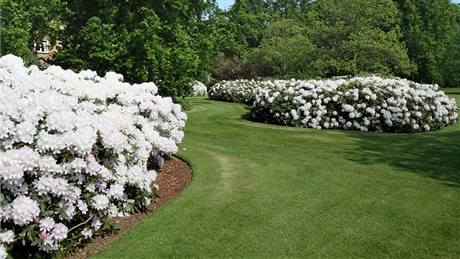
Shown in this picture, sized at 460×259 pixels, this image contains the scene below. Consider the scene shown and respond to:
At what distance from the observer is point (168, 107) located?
8094mm

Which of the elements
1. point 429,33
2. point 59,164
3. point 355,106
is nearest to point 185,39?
point 355,106

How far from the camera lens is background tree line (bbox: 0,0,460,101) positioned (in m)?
14.8

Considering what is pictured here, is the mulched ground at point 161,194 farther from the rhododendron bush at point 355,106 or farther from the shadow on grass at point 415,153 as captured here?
the rhododendron bush at point 355,106

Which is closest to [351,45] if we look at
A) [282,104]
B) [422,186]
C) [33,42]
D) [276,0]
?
[282,104]

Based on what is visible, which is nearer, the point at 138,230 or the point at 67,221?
the point at 67,221

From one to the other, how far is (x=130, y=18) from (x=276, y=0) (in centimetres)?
7164

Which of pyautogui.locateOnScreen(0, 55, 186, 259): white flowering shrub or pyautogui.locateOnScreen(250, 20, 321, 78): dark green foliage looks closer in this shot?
pyautogui.locateOnScreen(0, 55, 186, 259): white flowering shrub

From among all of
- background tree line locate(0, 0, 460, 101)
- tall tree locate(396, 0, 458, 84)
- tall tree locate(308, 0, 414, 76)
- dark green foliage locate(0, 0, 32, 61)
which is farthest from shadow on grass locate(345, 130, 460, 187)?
tall tree locate(396, 0, 458, 84)

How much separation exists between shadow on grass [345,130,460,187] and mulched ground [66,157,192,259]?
3.53 meters

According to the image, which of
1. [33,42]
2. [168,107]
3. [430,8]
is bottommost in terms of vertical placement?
[168,107]

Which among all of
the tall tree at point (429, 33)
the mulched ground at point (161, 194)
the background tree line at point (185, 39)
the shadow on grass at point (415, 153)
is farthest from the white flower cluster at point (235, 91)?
the tall tree at point (429, 33)

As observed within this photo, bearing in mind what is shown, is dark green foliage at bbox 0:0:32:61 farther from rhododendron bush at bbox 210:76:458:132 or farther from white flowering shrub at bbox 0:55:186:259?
white flowering shrub at bbox 0:55:186:259

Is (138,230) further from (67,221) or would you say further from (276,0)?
(276,0)

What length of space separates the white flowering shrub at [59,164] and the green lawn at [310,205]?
20.3 inches
